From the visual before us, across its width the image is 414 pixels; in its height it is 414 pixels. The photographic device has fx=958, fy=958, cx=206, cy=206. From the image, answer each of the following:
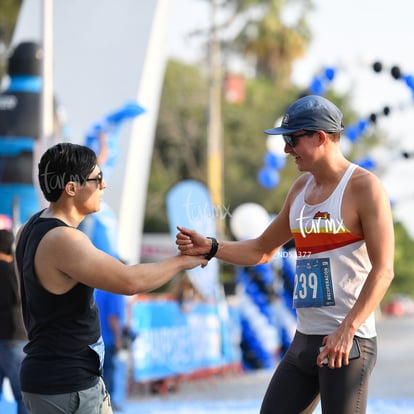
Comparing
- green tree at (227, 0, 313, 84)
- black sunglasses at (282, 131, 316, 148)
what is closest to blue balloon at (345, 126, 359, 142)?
black sunglasses at (282, 131, 316, 148)

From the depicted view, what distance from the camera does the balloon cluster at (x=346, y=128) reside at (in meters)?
10.7

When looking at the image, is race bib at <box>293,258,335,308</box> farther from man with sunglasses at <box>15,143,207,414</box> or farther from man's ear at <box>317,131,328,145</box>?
man with sunglasses at <box>15,143,207,414</box>

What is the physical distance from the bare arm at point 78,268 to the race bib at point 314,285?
714mm

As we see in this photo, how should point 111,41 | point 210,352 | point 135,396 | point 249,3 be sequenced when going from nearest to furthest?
1. point 135,396
2. point 210,352
3. point 111,41
4. point 249,3

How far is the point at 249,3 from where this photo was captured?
40.1m

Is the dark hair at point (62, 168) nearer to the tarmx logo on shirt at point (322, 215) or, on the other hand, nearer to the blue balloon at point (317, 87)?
the tarmx logo on shirt at point (322, 215)

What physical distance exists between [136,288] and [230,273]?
32052 millimetres

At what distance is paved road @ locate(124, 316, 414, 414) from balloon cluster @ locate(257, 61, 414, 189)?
117 inches

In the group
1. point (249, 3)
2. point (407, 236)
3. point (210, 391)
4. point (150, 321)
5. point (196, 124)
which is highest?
point (249, 3)

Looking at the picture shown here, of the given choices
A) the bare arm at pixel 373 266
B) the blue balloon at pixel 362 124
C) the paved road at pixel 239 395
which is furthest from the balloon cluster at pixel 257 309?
the bare arm at pixel 373 266

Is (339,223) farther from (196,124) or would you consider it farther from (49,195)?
(196,124)

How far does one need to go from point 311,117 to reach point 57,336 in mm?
1353

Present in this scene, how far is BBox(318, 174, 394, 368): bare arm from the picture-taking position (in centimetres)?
374

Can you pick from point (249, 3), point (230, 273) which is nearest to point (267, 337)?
point (230, 273)
